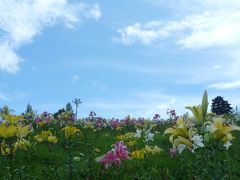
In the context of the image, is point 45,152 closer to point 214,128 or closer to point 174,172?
point 174,172

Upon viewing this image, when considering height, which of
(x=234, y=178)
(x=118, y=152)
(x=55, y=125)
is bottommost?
(x=234, y=178)

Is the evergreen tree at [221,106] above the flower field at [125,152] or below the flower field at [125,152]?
above

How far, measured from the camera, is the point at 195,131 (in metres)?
4.44

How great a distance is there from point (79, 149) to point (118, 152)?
268 inches

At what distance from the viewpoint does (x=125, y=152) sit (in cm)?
491

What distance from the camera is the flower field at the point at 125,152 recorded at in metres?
4.41

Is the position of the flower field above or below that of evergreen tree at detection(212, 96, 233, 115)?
below

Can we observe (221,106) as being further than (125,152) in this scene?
Yes

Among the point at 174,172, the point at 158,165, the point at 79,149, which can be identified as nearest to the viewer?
the point at 174,172

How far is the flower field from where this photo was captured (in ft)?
14.5

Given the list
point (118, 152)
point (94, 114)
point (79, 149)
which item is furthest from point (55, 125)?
point (118, 152)

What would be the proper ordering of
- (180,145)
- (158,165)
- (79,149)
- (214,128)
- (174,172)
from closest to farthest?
(214,128) < (180,145) < (174,172) < (158,165) < (79,149)

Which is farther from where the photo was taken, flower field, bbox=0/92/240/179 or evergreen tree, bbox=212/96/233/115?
evergreen tree, bbox=212/96/233/115

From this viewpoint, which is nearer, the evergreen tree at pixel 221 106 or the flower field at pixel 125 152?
the flower field at pixel 125 152
